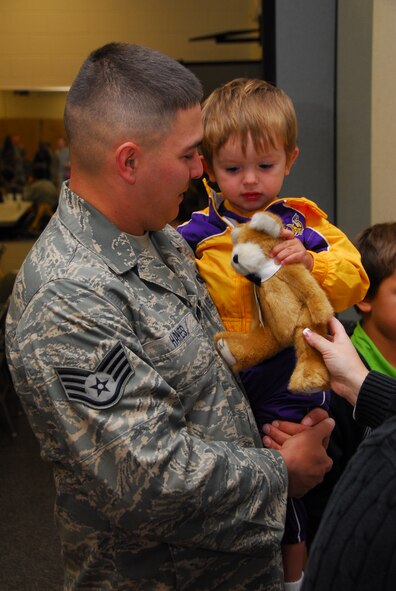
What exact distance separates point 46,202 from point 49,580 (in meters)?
4.74

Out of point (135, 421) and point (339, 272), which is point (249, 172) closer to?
point (339, 272)

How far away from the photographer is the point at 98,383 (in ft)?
4.43

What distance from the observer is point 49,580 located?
11.8 feet

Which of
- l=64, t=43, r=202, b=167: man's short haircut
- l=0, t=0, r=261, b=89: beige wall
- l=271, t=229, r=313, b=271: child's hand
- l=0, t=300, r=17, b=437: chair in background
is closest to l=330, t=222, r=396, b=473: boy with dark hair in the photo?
l=271, t=229, r=313, b=271: child's hand

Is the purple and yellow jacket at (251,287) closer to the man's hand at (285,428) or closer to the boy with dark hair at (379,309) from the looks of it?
the man's hand at (285,428)

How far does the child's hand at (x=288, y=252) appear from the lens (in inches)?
64.7

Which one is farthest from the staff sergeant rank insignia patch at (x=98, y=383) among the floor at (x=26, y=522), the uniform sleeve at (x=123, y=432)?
the floor at (x=26, y=522)

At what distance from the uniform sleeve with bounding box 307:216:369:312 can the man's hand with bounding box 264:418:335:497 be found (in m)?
0.33

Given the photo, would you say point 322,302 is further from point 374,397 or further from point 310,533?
point 310,533

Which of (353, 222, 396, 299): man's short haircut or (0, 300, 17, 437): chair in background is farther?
(0, 300, 17, 437): chair in background

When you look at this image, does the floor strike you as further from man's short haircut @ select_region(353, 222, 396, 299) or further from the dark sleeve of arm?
the dark sleeve of arm

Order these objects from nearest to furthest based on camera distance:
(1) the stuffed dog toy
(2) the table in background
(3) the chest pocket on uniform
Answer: (3) the chest pocket on uniform < (1) the stuffed dog toy < (2) the table in background

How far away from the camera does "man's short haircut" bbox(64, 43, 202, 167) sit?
1511mm

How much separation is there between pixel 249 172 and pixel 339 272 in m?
0.33
